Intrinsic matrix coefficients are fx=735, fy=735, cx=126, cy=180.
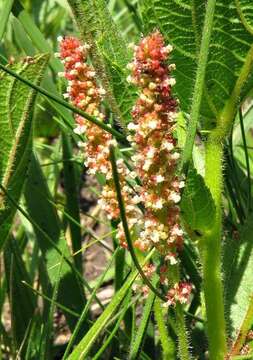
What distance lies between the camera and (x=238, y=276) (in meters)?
1.39

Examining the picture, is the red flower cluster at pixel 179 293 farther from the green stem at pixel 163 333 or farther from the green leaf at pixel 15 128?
the green leaf at pixel 15 128

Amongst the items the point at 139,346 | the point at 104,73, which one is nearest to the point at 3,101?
the point at 104,73

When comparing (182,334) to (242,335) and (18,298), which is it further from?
(18,298)

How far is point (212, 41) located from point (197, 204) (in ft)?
0.94

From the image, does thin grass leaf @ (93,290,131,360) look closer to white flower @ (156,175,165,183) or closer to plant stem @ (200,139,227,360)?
plant stem @ (200,139,227,360)

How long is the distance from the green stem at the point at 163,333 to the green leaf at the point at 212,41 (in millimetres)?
332

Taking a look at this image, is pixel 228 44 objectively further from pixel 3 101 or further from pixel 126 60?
pixel 3 101

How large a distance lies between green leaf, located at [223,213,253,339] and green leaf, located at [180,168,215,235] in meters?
0.27

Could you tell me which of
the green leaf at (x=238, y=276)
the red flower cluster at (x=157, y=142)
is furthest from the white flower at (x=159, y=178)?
the green leaf at (x=238, y=276)

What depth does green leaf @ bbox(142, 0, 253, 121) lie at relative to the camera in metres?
1.15

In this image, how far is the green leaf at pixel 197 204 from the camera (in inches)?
40.9

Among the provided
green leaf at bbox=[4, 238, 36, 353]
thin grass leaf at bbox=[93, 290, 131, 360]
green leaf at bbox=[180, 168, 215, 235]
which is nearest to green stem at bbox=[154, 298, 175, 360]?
thin grass leaf at bbox=[93, 290, 131, 360]

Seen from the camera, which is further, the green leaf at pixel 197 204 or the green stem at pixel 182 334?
the green stem at pixel 182 334

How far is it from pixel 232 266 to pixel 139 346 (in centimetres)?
29
